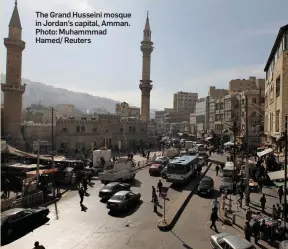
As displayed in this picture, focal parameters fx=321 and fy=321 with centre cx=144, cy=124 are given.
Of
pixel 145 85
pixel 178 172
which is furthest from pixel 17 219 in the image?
pixel 145 85

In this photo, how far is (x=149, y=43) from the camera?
7700 centimetres

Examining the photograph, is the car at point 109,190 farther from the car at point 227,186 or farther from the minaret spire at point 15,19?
the minaret spire at point 15,19

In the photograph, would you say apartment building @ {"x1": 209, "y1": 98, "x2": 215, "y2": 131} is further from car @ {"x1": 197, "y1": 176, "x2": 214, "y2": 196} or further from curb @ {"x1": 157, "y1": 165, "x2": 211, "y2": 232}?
curb @ {"x1": 157, "y1": 165, "x2": 211, "y2": 232}

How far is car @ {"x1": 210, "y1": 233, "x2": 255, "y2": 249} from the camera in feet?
38.6

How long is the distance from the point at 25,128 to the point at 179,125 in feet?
319

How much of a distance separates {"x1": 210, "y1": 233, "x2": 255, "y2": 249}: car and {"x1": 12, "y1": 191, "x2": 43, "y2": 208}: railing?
38.7ft

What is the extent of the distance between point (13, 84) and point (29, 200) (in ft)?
125

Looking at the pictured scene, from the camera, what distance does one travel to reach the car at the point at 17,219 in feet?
47.6

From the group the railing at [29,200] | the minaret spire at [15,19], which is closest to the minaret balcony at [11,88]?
the minaret spire at [15,19]

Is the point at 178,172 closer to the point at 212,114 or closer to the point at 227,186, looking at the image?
the point at 227,186

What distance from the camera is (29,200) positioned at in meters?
20.0

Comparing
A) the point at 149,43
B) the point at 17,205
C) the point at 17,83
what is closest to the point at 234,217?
the point at 17,205

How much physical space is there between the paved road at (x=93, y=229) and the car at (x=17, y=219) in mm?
642

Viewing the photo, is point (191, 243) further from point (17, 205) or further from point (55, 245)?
point (17, 205)
